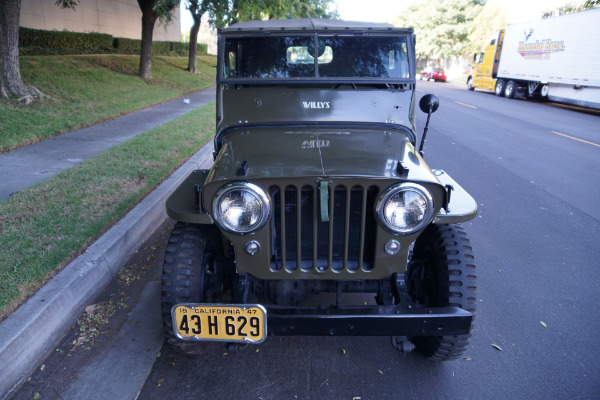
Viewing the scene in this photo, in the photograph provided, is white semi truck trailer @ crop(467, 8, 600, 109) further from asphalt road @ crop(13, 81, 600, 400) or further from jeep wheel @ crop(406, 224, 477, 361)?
jeep wheel @ crop(406, 224, 477, 361)

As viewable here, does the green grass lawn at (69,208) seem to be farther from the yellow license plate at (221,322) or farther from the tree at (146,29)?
the tree at (146,29)

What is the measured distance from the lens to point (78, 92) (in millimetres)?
10812

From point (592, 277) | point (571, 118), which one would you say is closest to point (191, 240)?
Result: point (592, 277)

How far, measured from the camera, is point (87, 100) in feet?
34.2

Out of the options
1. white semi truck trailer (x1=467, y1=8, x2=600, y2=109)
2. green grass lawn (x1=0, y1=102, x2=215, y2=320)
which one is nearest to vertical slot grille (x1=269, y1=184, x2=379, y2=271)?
Result: green grass lawn (x1=0, y1=102, x2=215, y2=320)

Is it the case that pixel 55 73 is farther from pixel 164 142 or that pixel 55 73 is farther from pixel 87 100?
pixel 164 142

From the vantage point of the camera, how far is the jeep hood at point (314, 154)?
93.6 inches

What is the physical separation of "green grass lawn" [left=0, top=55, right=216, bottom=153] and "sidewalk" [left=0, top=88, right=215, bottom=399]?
49 centimetres

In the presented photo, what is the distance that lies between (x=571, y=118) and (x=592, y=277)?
13.3m

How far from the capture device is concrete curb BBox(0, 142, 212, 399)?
2.55 meters

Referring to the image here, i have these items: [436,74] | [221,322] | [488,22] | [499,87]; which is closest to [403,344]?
[221,322]

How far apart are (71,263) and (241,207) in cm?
198

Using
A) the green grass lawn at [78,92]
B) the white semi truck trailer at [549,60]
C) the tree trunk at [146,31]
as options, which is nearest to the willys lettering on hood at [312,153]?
the green grass lawn at [78,92]

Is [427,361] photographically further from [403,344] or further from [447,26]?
[447,26]
